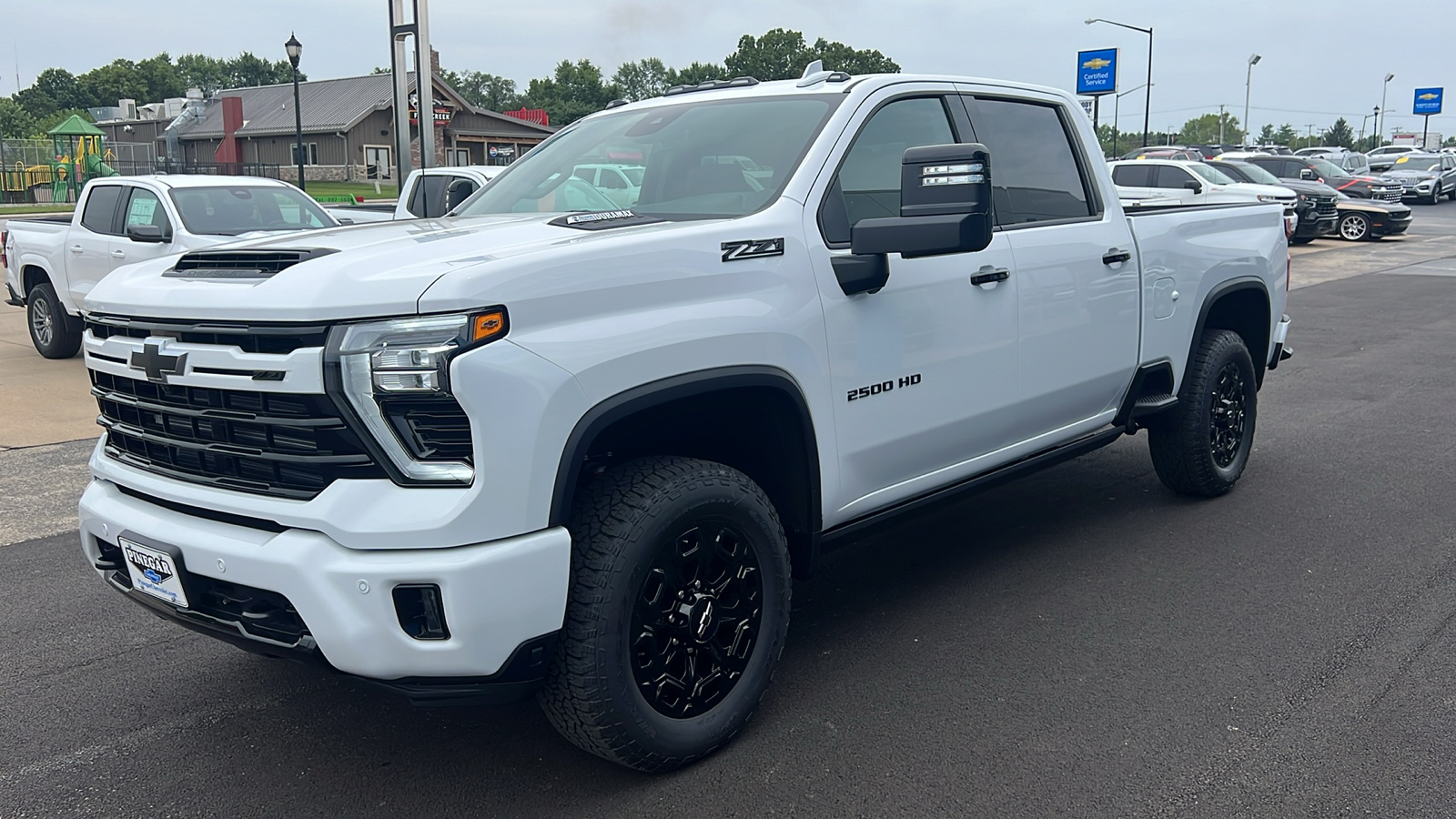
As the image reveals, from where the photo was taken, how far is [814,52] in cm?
9994

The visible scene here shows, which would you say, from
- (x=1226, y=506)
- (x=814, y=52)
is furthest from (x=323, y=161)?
(x=1226, y=506)

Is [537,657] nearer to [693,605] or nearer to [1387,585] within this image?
[693,605]

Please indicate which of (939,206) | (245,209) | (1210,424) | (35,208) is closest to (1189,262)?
(1210,424)

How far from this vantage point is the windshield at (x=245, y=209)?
35.9 ft

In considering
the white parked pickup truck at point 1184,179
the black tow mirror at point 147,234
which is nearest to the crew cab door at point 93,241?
the black tow mirror at point 147,234

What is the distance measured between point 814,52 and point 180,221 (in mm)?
94433

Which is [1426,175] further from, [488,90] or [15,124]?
[488,90]

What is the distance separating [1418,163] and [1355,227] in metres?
25.4

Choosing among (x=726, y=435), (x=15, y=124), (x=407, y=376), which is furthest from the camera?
(x=15, y=124)

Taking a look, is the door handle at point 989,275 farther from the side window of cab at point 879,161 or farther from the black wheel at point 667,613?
the black wheel at point 667,613

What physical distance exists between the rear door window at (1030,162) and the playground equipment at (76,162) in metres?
41.5

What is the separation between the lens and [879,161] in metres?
4.12

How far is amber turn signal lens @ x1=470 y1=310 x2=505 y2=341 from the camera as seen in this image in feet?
9.10

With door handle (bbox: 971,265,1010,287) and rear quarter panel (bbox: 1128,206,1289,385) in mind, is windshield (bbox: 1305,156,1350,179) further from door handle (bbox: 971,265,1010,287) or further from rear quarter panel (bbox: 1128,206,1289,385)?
door handle (bbox: 971,265,1010,287)
